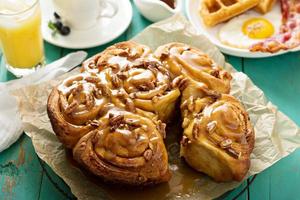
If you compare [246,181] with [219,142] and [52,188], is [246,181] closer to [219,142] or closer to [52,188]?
[219,142]

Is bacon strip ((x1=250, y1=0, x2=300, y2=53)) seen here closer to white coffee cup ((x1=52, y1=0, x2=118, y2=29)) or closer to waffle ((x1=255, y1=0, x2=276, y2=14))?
waffle ((x1=255, y1=0, x2=276, y2=14))

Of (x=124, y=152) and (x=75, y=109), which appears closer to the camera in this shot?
(x=124, y=152)

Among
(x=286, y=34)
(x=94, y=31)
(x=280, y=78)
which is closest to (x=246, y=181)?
(x=280, y=78)

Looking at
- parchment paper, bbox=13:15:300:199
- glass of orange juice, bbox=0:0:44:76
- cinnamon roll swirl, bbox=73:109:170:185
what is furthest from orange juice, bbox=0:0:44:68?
cinnamon roll swirl, bbox=73:109:170:185

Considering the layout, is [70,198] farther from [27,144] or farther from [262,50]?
[262,50]

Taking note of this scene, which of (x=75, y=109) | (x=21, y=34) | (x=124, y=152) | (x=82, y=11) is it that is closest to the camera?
(x=124, y=152)

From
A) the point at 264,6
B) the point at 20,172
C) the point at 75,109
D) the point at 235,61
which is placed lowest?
the point at 20,172

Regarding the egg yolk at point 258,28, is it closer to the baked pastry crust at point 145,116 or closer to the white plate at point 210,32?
the white plate at point 210,32
